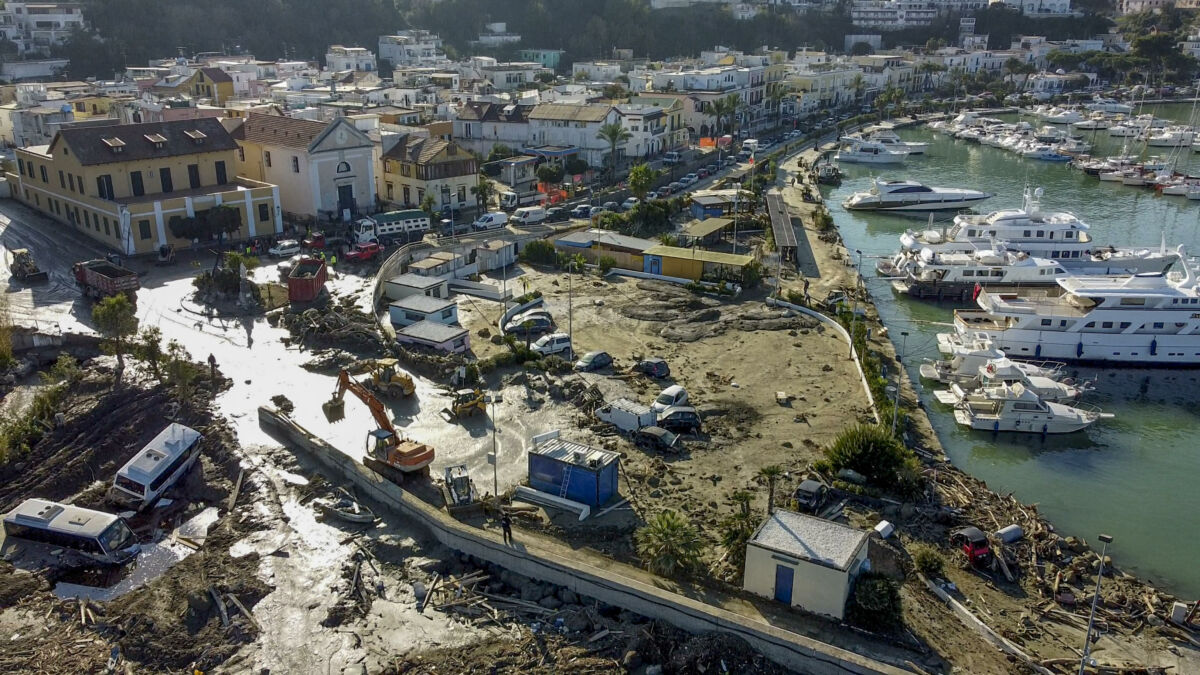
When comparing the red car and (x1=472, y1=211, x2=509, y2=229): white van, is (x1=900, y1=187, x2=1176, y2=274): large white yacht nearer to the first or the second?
(x1=472, y1=211, x2=509, y2=229): white van

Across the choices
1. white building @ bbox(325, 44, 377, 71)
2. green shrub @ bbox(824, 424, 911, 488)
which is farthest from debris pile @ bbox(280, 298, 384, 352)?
white building @ bbox(325, 44, 377, 71)

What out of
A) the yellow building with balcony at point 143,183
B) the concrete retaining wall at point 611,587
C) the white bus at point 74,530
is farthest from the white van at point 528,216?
the white bus at point 74,530

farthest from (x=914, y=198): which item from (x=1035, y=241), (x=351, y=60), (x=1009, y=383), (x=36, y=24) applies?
(x=36, y=24)

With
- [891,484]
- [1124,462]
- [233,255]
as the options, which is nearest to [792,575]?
[891,484]

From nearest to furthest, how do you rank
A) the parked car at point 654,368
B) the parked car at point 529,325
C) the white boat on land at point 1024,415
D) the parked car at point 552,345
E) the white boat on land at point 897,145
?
the white boat on land at point 1024,415, the parked car at point 654,368, the parked car at point 552,345, the parked car at point 529,325, the white boat on land at point 897,145

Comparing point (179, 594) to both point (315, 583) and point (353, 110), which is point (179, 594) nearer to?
point (315, 583)

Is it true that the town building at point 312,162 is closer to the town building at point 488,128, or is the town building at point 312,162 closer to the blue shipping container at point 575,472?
the town building at point 488,128

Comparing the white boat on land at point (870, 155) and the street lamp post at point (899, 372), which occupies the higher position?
the white boat on land at point (870, 155)
